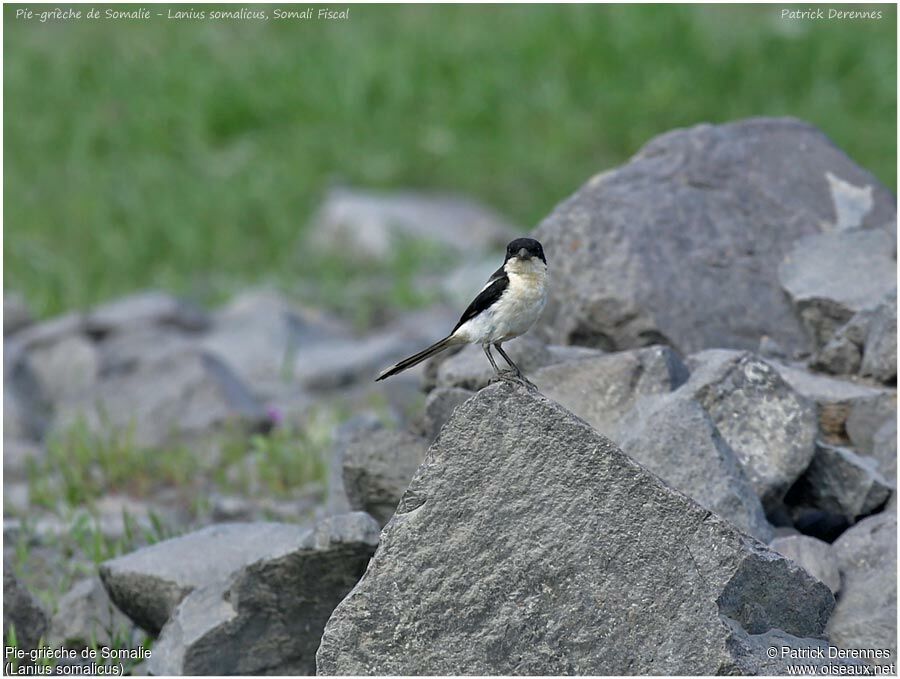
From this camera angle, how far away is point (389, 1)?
18.4 metres

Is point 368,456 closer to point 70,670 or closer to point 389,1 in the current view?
point 70,670

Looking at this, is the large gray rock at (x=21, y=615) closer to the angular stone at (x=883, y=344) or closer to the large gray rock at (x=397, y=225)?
the angular stone at (x=883, y=344)

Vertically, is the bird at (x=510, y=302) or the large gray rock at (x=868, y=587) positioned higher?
the bird at (x=510, y=302)

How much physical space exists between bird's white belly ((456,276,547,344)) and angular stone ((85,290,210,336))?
6.51 m

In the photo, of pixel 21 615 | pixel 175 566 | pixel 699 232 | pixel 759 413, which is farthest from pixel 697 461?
pixel 21 615

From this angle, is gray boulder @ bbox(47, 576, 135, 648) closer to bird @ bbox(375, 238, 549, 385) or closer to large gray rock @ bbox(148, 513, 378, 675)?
large gray rock @ bbox(148, 513, 378, 675)

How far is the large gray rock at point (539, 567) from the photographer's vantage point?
405cm

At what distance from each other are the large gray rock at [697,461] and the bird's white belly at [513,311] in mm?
780

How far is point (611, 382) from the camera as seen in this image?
5.64 metres

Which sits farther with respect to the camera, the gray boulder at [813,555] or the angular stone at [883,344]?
the angular stone at [883,344]

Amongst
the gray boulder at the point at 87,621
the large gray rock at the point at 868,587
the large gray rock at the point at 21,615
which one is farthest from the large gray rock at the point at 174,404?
the large gray rock at the point at 868,587

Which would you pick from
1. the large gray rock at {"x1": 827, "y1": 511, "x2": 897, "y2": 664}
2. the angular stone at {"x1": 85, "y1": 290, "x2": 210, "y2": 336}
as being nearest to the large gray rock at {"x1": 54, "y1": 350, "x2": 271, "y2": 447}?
the angular stone at {"x1": 85, "y1": 290, "x2": 210, "y2": 336}

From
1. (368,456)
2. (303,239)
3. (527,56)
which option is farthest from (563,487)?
(527,56)

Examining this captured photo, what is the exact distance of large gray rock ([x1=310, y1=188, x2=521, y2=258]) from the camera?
13172mm
